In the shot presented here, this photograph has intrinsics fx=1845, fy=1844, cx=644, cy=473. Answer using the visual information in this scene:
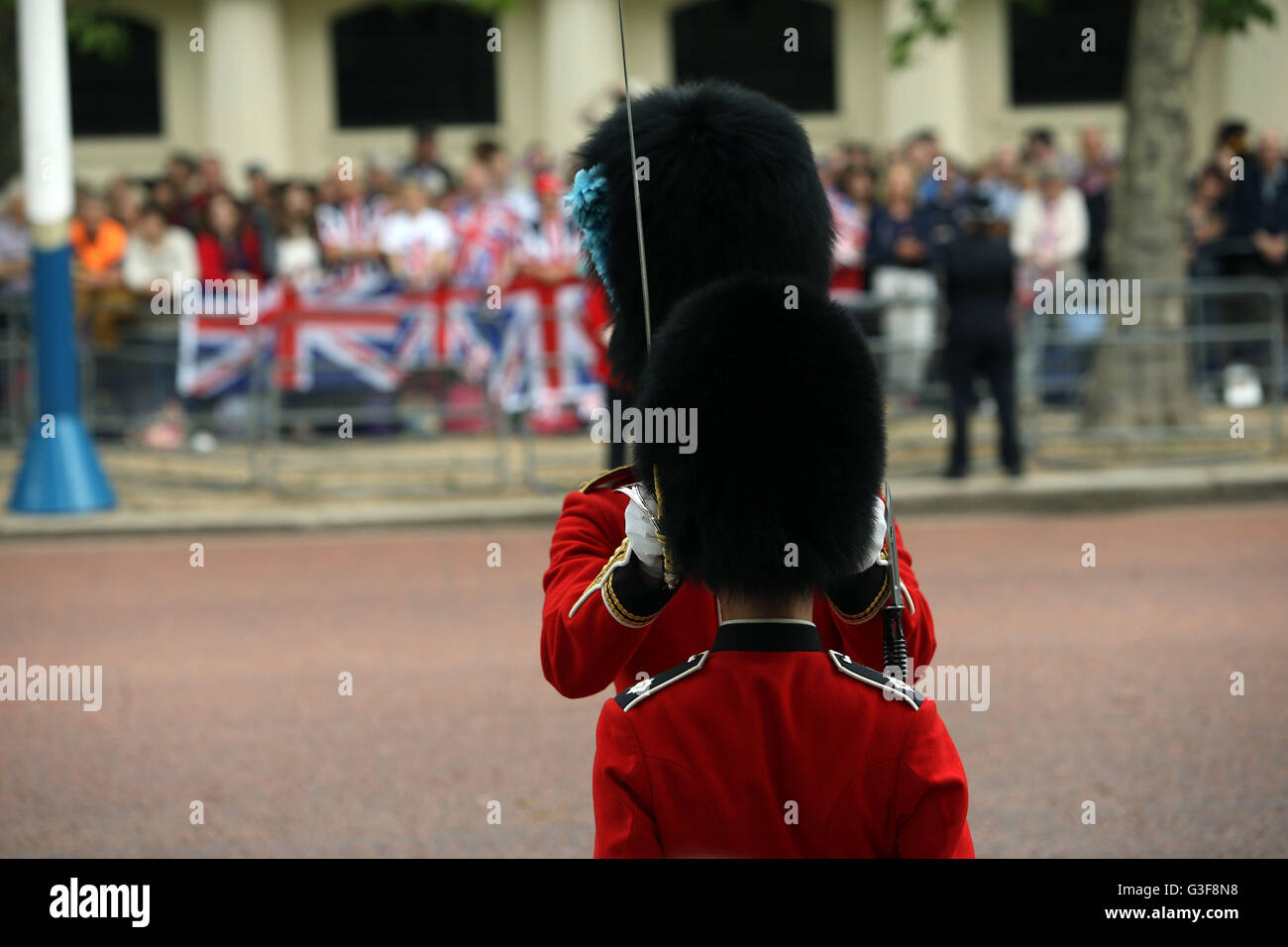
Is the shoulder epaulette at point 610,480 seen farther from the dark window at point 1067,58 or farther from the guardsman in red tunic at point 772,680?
the dark window at point 1067,58

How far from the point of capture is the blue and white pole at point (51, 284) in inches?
428

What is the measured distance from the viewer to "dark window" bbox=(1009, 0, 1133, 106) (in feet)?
75.2

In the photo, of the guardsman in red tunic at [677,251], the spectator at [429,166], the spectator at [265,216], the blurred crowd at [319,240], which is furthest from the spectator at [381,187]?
the guardsman in red tunic at [677,251]

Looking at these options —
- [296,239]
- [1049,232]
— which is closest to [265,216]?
[296,239]

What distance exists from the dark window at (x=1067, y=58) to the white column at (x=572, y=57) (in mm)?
5106

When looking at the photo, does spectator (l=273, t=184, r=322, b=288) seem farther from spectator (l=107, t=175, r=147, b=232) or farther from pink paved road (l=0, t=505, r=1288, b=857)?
pink paved road (l=0, t=505, r=1288, b=857)

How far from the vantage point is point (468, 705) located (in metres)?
6.57

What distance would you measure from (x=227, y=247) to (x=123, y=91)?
36.1 ft

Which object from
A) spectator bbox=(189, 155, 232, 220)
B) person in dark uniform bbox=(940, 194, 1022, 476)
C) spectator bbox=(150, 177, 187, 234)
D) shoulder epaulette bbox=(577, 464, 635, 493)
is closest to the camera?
shoulder epaulette bbox=(577, 464, 635, 493)

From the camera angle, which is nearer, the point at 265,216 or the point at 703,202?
the point at 703,202

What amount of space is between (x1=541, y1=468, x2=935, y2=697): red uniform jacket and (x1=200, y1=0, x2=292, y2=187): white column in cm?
2067

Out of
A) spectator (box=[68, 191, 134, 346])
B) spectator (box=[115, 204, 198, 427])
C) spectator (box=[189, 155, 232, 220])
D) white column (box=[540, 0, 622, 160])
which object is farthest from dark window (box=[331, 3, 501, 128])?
spectator (box=[115, 204, 198, 427])

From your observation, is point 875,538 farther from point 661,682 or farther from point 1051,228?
point 1051,228
